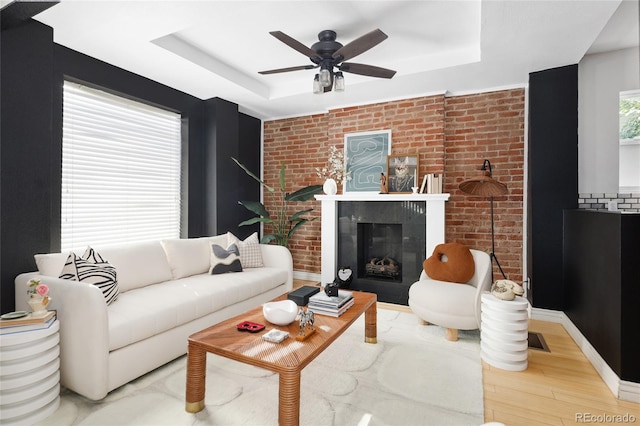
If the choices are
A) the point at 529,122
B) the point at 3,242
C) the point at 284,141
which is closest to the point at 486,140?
the point at 529,122

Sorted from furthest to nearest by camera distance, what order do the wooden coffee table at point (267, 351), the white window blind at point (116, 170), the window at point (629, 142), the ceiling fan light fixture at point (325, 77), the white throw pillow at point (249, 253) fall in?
the white throw pillow at point (249, 253), the window at point (629, 142), the white window blind at point (116, 170), the ceiling fan light fixture at point (325, 77), the wooden coffee table at point (267, 351)

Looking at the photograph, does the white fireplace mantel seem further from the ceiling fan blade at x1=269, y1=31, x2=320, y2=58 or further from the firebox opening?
the ceiling fan blade at x1=269, y1=31, x2=320, y2=58

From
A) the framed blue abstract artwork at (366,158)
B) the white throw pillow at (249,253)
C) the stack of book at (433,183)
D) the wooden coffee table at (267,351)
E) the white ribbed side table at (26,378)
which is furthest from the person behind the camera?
the framed blue abstract artwork at (366,158)

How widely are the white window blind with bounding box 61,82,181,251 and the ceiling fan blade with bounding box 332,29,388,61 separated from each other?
8.04ft

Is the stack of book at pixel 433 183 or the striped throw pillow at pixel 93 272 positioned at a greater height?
the stack of book at pixel 433 183

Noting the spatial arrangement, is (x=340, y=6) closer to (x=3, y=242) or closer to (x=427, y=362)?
(x=427, y=362)

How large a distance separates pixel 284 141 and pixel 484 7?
352 cm

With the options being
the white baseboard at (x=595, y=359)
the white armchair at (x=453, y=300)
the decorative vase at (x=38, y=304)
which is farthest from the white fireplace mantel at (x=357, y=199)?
the decorative vase at (x=38, y=304)

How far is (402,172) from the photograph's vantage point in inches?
165

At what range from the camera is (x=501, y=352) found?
8.00ft

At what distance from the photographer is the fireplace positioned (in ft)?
13.1

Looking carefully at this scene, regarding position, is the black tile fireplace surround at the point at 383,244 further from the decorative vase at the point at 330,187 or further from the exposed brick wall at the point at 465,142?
the exposed brick wall at the point at 465,142

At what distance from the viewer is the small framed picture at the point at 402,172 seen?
13.6 feet

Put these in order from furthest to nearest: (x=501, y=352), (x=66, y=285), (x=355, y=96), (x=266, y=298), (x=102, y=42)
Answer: (x=355, y=96)
(x=266, y=298)
(x=102, y=42)
(x=501, y=352)
(x=66, y=285)
